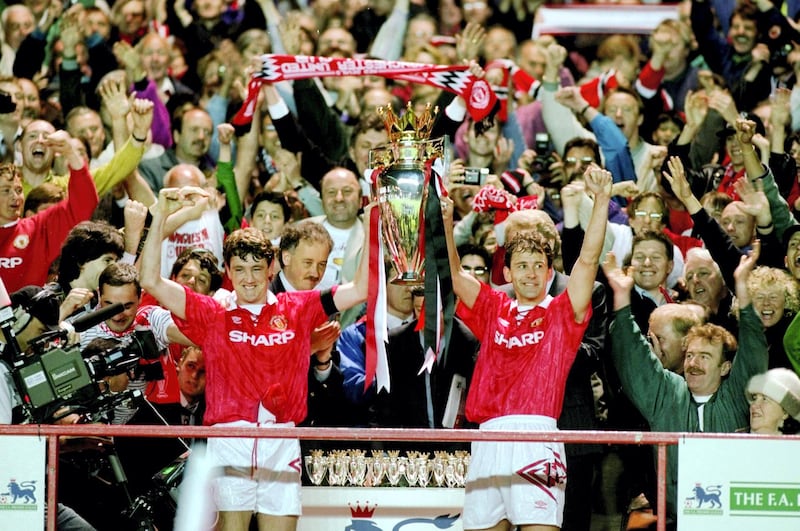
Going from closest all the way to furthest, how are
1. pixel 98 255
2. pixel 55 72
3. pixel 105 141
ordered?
pixel 98 255 → pixel 105 141 → pixel 55 72

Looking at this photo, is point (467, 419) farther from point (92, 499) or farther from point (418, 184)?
point (92, 499)

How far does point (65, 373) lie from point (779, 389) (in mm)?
3366

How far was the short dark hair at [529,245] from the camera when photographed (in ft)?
22.3

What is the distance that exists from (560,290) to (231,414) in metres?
1.82

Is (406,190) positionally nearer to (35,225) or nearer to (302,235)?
(302,235)

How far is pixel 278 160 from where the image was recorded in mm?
10141

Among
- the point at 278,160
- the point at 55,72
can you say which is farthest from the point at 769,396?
the point at 55,72

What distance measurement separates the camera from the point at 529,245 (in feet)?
22.3

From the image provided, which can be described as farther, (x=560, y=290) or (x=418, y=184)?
(x=560, y=290)

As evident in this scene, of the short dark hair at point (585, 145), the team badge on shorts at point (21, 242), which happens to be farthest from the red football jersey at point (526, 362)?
the team badge on shorts at point (21, 242)

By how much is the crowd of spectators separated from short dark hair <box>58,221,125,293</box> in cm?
1

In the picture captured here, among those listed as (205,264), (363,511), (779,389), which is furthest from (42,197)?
(779,389)

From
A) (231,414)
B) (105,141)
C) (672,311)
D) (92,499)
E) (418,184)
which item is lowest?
(92,499)

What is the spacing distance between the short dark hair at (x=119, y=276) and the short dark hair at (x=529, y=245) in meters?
2.03
